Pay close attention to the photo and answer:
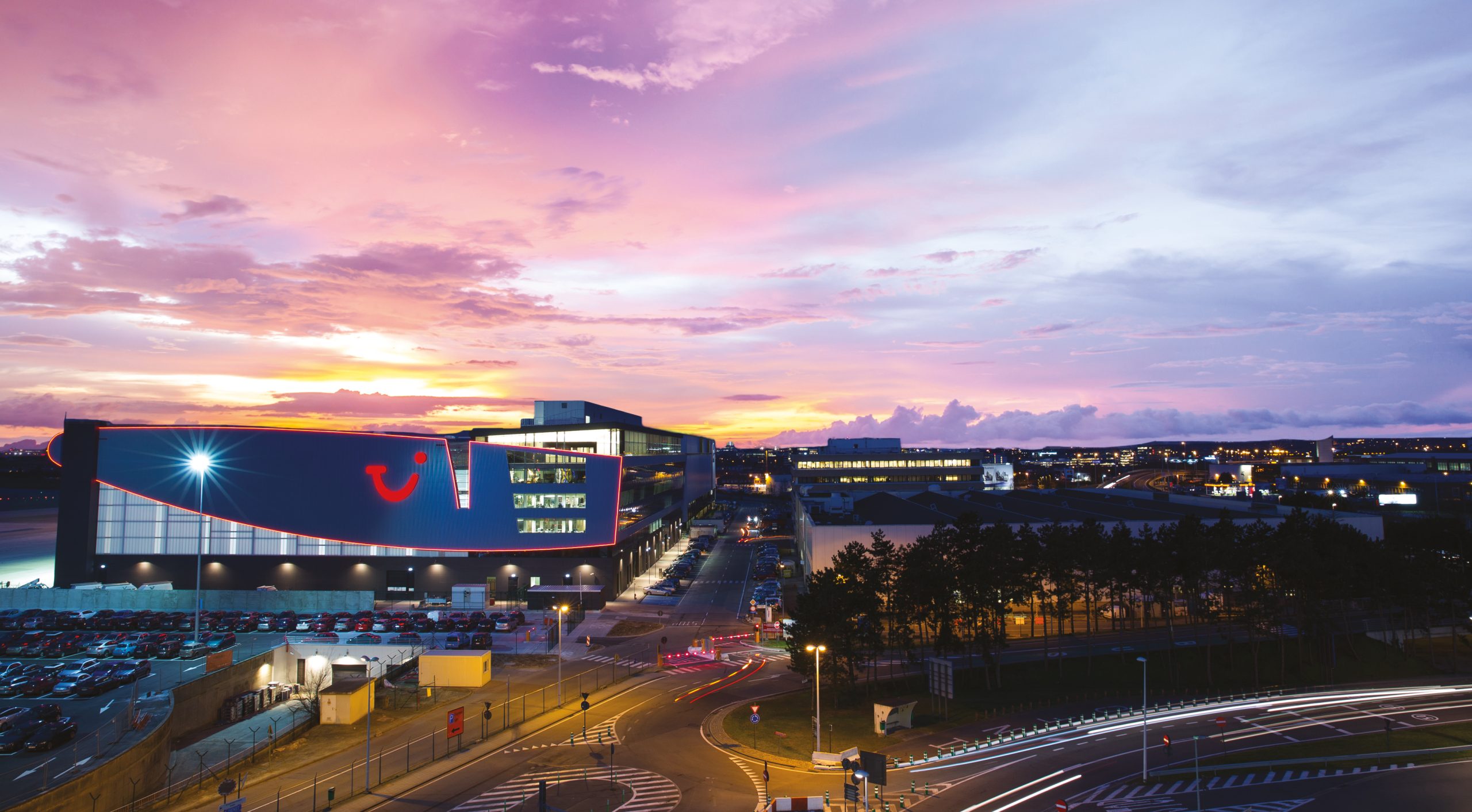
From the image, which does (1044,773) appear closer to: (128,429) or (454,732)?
(454,732)

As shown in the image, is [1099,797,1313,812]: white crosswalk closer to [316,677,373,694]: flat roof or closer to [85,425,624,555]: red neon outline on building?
[316,677,373,694]: flat roof

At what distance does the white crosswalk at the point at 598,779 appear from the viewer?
3553 cm

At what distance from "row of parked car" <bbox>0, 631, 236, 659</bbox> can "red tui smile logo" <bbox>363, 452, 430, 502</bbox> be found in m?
22.0

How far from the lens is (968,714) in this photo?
170 ft

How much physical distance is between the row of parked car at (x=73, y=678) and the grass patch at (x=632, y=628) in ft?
125

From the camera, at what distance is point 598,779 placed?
128 ft

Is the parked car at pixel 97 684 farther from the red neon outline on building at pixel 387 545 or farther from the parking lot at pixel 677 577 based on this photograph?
the parking lot at pixel 677 577

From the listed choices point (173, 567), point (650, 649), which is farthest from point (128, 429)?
point (650, 649)

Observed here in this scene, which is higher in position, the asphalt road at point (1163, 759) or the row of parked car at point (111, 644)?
the row of parked car at point (111, 644)

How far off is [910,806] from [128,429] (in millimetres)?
101489

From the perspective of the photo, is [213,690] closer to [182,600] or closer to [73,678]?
[73,678]

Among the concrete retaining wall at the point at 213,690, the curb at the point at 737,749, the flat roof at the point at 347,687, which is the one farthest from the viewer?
the flat roof at the point at 347,687

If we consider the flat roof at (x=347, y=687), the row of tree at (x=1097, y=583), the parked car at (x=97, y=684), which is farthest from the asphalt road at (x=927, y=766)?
the parked car at (x=97, y=684)

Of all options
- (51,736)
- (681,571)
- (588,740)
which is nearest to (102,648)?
(51,736)
